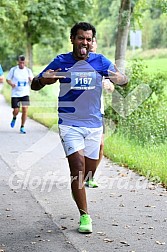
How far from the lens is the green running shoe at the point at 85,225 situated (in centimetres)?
654

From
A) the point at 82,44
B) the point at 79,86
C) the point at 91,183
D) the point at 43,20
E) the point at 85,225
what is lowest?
the point at 91,183

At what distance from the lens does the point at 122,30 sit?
601 inches

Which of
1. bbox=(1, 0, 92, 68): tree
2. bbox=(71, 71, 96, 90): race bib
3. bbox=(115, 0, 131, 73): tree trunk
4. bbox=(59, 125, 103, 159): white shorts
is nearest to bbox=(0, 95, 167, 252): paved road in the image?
bbox=(59, 125, 103, 159): white shorts

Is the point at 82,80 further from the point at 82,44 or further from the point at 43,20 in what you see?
the point at 43,20

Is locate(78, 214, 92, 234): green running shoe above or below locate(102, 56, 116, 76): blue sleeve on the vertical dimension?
below

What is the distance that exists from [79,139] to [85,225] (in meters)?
0.90

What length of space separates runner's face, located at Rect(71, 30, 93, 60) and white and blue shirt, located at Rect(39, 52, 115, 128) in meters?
0.07

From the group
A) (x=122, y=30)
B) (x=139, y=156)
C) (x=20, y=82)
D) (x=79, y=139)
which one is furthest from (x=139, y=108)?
(x=79, y=139)

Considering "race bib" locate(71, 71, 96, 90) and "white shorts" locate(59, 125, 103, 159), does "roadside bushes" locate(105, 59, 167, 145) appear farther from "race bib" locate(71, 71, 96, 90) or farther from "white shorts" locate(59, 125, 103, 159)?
"race bib" locate(71, 71, 96, 90)

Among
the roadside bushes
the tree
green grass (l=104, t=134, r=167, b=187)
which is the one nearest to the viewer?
green grass (l=104, t=134, r=167, b=187)

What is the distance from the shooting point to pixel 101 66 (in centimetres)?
673

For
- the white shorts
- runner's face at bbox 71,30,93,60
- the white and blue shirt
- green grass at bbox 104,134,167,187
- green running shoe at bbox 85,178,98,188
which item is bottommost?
green grass at bbox 104,134,167,187

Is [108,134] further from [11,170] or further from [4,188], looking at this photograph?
[4,188]

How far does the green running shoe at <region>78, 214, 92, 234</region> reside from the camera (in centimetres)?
654
